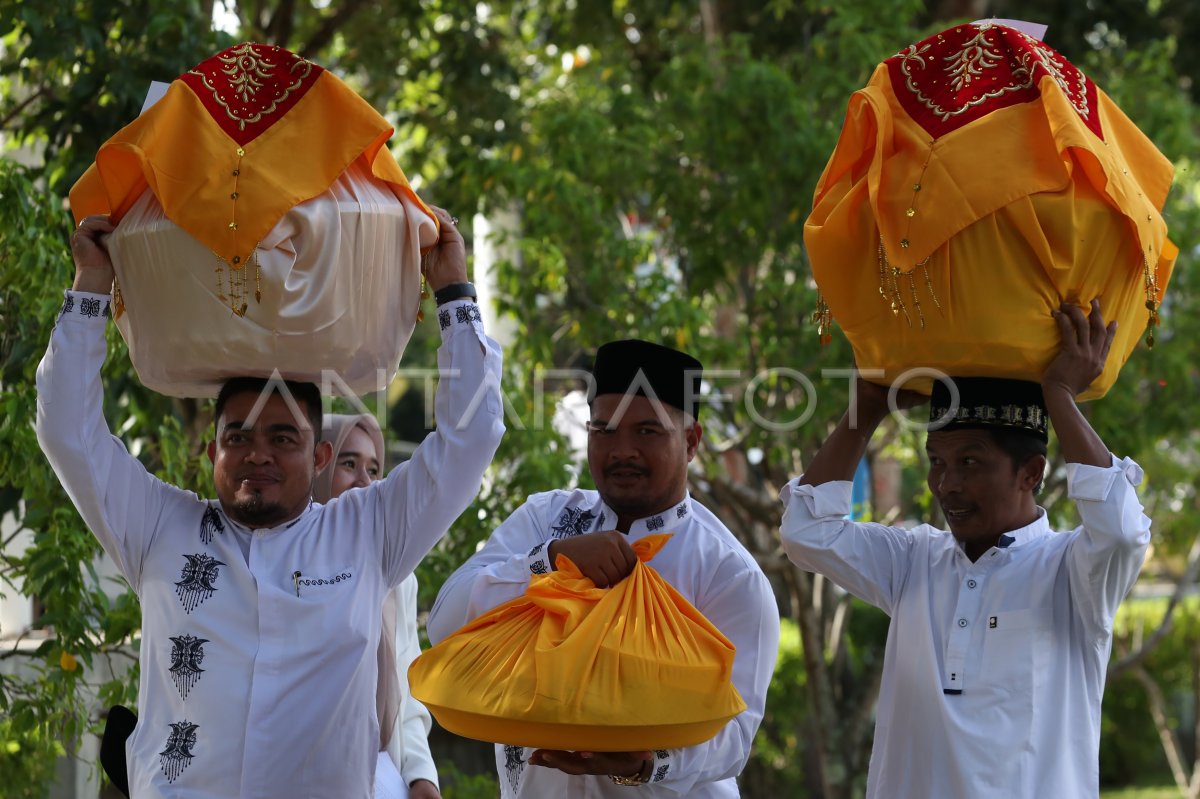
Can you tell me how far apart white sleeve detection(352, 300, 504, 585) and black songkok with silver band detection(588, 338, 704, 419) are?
0.29 metres

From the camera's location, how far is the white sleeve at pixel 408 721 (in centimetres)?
395

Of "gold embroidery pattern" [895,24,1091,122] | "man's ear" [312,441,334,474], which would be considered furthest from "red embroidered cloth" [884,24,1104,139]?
"man's ear" [312,441,334,474]

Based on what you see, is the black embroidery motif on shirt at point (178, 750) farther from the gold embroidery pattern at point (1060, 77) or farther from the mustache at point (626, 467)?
the gold embroidery pattern at point (1060, 77)

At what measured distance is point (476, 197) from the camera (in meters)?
6.75

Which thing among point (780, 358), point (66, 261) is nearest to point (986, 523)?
point (66, 261)

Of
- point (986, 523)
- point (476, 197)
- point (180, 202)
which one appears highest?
point (476, 197)

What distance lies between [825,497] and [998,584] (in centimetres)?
47

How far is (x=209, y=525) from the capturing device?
3217 millimetres

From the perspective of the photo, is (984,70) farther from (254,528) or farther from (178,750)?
(178,750)

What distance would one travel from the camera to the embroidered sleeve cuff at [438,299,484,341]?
10.4ft

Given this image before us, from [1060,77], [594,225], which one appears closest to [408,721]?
[1060,77]

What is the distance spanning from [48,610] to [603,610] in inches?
88.4

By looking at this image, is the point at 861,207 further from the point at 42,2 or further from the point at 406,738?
the point at 42,2

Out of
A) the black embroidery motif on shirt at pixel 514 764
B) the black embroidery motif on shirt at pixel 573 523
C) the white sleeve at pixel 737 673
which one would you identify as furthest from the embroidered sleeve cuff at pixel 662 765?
the black embroidery motif on shirt at pixel 573 523
